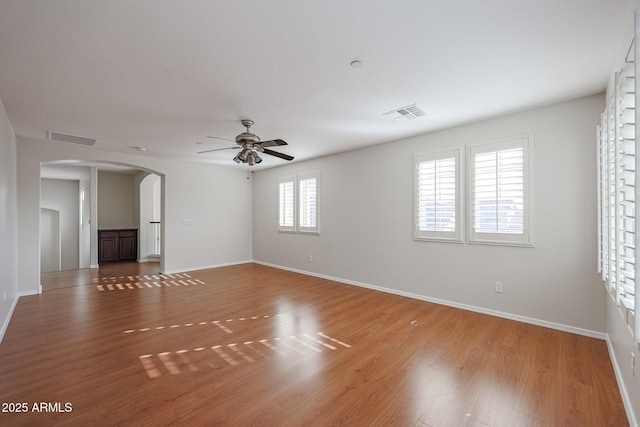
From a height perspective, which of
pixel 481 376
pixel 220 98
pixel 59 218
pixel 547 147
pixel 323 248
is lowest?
pixel 481 376

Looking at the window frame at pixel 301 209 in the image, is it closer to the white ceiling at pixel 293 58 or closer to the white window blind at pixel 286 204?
the white window blind at pixel 286 204

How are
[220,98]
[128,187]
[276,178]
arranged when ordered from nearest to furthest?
[220,98], [276,178], [128,187]

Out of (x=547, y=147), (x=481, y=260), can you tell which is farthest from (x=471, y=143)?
(x=481, y=260)

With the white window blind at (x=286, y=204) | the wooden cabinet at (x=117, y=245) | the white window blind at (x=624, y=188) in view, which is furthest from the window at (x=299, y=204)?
the wooden cabinet at (x=117, y=245)

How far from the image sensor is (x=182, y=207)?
6574 millimetres

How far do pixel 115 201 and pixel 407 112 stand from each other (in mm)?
9117

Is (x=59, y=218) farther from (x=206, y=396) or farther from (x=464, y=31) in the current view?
(x=464, y=31)

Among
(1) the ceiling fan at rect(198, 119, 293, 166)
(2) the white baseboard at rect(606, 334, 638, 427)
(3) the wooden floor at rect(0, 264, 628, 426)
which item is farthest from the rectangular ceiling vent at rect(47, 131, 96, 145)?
(2) the white baseboard at rect(606, 334, 638, 427)

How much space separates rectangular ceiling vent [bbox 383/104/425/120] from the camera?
A: 338cm

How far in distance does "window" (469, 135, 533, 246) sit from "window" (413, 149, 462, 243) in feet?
0.70

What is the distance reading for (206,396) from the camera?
206 cm

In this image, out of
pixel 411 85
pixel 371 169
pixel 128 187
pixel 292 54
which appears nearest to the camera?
pixel 292 54

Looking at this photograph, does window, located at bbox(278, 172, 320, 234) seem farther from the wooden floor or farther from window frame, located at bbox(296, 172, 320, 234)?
the wooden floor

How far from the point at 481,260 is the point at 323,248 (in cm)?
308
